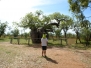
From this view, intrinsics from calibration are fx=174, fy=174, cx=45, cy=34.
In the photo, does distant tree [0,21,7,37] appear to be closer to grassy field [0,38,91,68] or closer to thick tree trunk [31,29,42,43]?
thick tree trunk [31,29,42,43]

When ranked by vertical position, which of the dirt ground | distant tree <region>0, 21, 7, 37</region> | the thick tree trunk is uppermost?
distant tree <region>0, 21, 7, 37</region>

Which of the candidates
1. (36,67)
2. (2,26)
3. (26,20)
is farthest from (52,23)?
(2,26)

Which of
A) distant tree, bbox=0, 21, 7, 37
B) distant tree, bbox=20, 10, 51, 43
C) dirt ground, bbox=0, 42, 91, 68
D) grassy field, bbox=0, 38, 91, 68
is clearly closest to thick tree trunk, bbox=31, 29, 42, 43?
distant tree, bbox=20, 10, 51, 43

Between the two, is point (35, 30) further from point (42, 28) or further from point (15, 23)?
point (15, 23)

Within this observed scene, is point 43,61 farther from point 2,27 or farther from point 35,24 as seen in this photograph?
point 2,27

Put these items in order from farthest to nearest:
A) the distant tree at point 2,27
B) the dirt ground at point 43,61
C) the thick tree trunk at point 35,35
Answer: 1. the distant tree at point 2,27
2. the thick tree trunk at point 35,35
3. the dirt ground at point 43,61

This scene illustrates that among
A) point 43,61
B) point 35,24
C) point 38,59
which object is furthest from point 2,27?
point 43,61

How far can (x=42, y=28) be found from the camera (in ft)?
98.7

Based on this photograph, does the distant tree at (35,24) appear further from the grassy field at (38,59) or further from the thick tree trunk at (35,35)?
the grassy field at (38,59)

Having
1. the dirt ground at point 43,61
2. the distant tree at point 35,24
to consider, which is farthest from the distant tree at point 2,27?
the dirt ground at point 43,61

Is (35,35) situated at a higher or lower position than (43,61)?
higher

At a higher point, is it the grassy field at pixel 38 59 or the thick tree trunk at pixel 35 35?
the thick tree trunk at pixel 35 35

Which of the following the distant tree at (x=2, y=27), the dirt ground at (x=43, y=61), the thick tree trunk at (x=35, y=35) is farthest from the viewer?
the distant tree at (x=2, y=27)

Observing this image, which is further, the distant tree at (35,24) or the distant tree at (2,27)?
the distant tree at (2,27)
